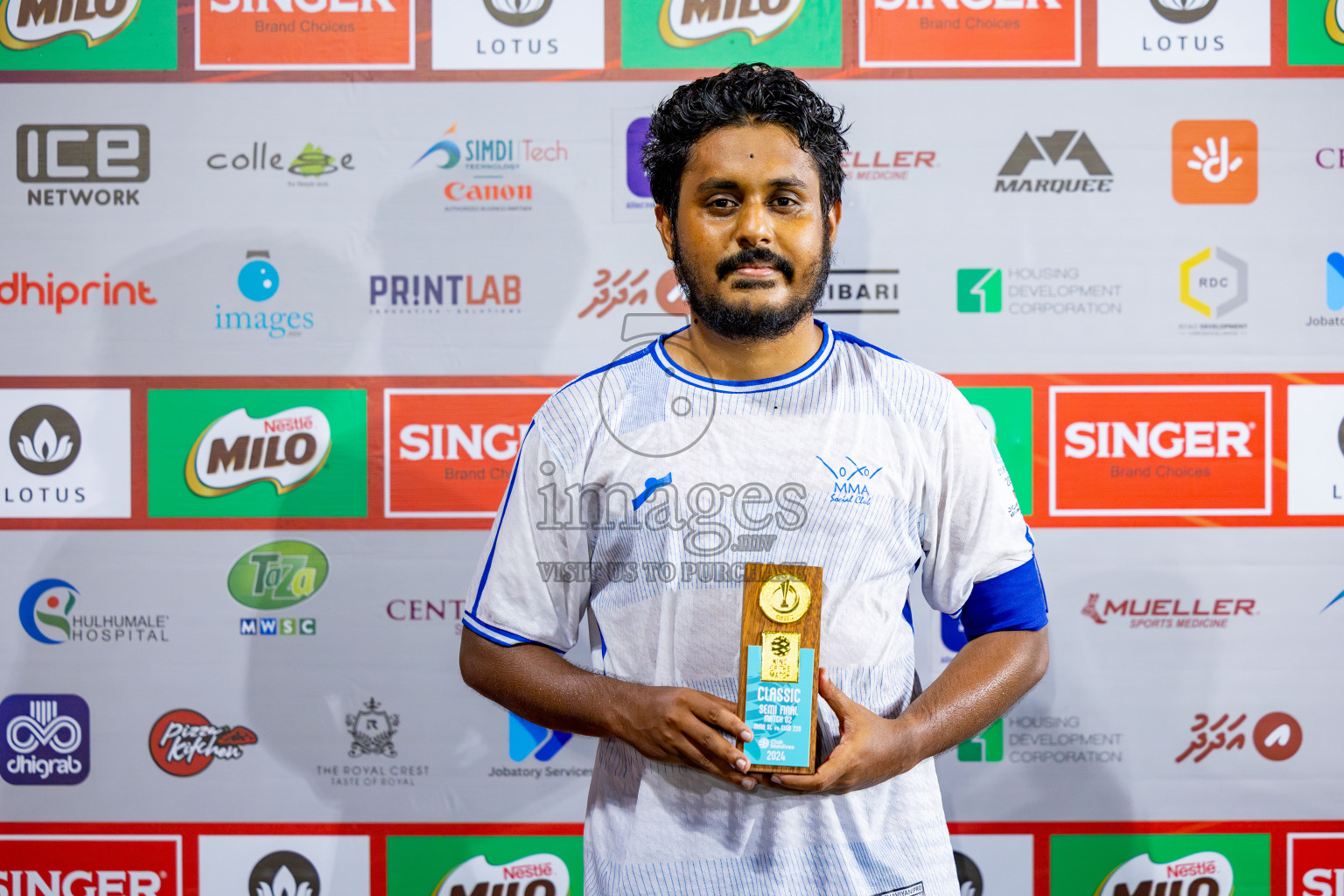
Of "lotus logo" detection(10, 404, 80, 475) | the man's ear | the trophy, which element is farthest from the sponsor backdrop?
the trophy

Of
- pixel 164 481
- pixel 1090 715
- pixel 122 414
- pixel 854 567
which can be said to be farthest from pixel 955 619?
pixel 122 414

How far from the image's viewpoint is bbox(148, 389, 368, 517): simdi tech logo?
1777mm

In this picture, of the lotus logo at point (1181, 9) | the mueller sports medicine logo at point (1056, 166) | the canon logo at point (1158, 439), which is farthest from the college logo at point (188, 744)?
the lotus logo at point (1181, 9)

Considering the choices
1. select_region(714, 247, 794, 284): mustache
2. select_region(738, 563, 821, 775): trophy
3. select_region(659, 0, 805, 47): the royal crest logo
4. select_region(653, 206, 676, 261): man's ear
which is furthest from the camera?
select_region(659, 0, 805, 47): the royal crest logo

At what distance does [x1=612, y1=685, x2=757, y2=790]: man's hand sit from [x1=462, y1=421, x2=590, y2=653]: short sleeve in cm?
17

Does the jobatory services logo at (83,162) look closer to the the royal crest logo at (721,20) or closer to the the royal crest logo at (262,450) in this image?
the the royal crest logo at (262,450)

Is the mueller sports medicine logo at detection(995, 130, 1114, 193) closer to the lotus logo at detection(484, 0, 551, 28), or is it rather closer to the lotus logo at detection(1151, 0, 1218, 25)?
the lotus logo at detection(1151, 0, 1218, 25)

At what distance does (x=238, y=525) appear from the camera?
178 cm

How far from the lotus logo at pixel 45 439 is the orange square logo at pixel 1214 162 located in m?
2.27

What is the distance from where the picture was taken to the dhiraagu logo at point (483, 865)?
1799mm

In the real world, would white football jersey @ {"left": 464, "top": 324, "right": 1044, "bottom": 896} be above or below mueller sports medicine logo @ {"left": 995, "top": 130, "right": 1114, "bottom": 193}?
below

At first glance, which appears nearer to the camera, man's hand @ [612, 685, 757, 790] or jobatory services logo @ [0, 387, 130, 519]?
man's hand @ [612, 685, 757, 790]

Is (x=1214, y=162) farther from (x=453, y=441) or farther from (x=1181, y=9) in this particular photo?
(x=453, y=441)

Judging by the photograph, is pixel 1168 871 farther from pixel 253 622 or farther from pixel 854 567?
pixel 253 622
